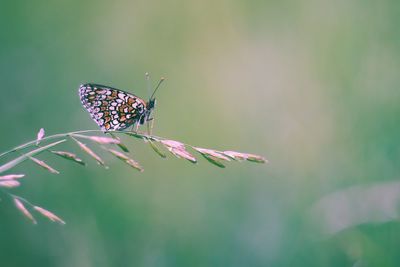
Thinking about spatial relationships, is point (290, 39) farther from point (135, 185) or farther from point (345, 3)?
point (135, 185)

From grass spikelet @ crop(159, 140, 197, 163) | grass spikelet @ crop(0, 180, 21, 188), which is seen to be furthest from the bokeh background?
grass spikelet @ crop(0, 180, 21, 188)

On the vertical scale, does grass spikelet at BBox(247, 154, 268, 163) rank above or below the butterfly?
above

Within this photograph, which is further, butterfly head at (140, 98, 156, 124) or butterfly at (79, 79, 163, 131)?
butterfly head at (140, 98, 156, 124)

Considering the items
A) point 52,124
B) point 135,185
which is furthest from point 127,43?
point 135,185

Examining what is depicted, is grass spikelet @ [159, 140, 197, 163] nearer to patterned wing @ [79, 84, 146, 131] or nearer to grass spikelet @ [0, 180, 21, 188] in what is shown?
grass spikelet @ [0, 180, 21, 188]

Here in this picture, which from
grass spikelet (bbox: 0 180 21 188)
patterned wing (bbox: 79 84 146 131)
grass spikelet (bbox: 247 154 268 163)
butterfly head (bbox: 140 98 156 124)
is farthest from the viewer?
butterfly head (bbox: 140 98 156 124)

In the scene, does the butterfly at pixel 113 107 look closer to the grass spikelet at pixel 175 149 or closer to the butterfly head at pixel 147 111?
the butterfly head at pixel 147 111

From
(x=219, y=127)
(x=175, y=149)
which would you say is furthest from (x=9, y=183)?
(x=219, y=127)

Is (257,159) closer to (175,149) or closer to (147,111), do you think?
(175,149)
